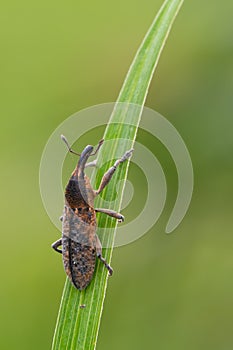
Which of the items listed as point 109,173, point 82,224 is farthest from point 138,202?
point 109,173

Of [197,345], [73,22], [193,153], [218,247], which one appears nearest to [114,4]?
[73,22]

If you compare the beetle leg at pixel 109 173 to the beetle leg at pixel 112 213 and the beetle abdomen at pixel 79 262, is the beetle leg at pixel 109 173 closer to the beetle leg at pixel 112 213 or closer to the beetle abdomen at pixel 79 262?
the beetle leg at pixel 112 213

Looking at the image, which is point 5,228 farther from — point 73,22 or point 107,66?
point 73,22

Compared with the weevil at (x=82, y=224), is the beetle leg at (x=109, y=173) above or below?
above

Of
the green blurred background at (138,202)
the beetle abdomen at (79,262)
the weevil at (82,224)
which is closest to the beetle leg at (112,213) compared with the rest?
the weevil at (82,224)

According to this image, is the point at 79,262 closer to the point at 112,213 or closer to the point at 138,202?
the point at 112,213

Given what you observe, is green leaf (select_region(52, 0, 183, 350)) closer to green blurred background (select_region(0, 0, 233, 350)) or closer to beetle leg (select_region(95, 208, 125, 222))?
beetle leg (select_region(95, 208, 125, 222))

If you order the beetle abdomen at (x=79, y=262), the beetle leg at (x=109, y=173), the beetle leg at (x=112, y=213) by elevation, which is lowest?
the beetle abdomen at (x=79, y=262)
